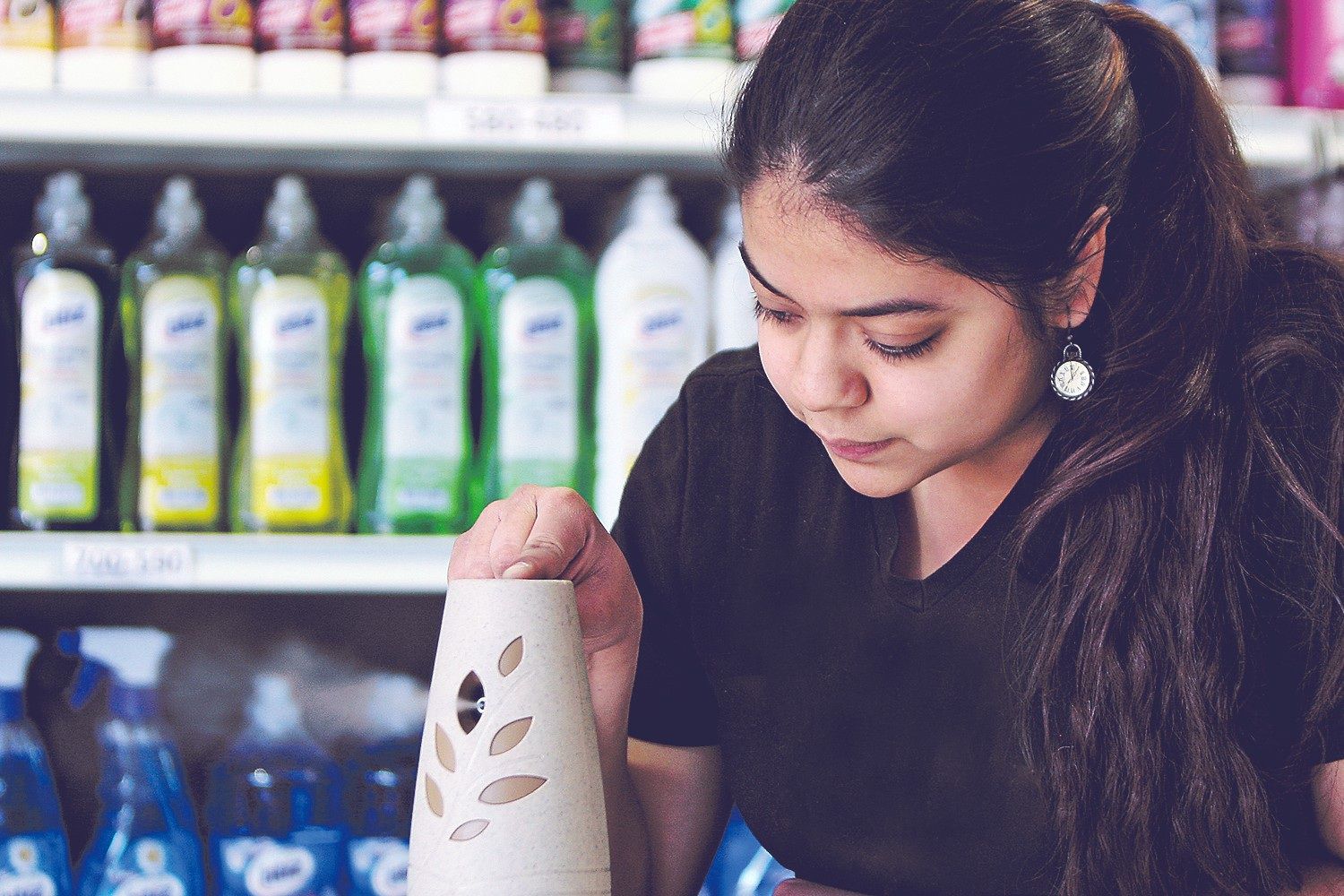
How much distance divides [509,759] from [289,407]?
75 centimetres

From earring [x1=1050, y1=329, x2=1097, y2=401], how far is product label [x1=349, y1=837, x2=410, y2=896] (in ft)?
2.70

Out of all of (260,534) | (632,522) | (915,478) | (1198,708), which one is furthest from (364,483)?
(1198,708)

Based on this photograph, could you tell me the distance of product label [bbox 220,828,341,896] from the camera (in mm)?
1348

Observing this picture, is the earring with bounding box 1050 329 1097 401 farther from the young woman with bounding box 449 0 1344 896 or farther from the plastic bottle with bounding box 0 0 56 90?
the plastic bottle with bounding box 0 0 56 90

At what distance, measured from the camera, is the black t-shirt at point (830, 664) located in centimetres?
95

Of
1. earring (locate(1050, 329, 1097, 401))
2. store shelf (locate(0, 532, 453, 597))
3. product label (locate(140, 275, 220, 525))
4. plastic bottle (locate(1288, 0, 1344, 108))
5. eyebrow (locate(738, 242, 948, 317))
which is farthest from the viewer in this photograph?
plastic bottle (locate(1288, 0, 1344, 108))

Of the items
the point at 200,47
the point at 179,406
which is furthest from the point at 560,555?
the point at 200,47

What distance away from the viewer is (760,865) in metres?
1.43

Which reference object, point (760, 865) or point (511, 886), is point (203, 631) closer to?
point (760, 865)

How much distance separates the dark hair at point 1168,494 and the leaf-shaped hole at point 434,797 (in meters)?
0.41

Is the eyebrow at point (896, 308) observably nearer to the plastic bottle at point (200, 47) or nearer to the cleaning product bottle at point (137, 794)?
the plastic bottle at point (200, 47)

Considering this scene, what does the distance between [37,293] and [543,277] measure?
481 millimetres

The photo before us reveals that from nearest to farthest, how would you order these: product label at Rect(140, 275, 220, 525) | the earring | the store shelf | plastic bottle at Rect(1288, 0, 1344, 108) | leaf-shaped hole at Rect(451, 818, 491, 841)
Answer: leaf-shaped hole at Rect(451, 818, 491, 841), the earring, the store shelf, product label at Rect(140, 275, 220, 525), plastic bottle at Rect(1288, 0, 1344, 108)

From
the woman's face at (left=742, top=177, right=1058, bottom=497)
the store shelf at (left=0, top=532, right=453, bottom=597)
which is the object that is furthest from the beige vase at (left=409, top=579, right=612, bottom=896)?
the store shelf at (left=0, top=532, right=453, bottom=597)
